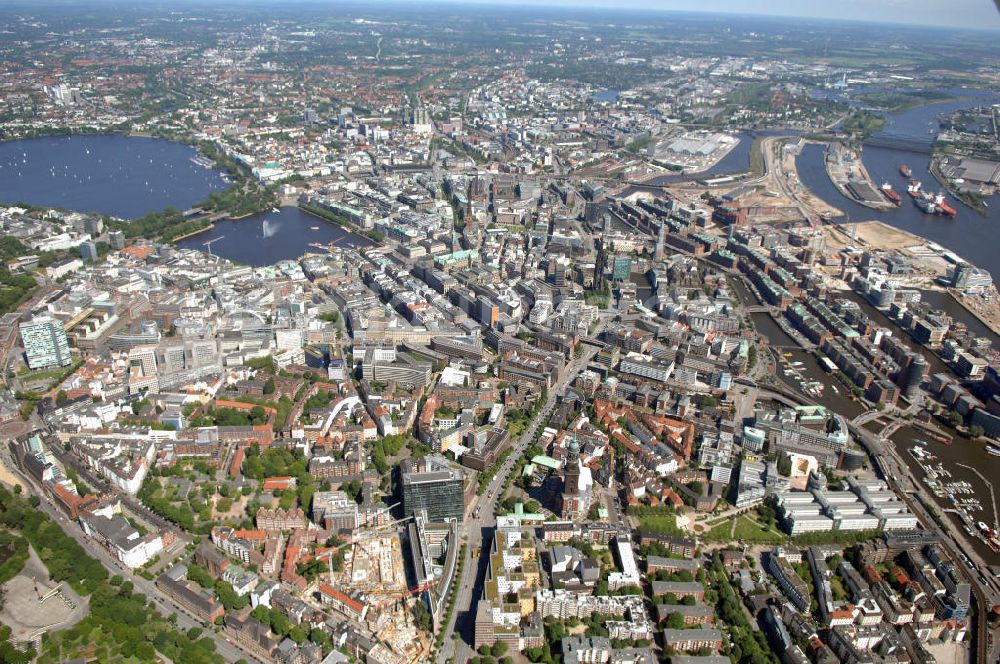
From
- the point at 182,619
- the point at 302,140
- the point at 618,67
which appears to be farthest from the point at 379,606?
the point at 618,67

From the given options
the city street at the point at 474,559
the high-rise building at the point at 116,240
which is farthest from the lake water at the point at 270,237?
the city street at the point at 474,559

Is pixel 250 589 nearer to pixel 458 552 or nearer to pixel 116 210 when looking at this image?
pixel 458 552

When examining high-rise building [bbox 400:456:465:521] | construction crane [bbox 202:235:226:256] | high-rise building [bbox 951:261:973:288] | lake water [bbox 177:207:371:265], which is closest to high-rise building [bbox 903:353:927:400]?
high-rise building [bbox 951:261:973:288]

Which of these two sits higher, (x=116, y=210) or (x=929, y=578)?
(x=929, y=578)

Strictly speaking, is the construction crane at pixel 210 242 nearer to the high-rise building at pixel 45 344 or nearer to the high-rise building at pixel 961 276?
the high-rise building at pixel 45 344

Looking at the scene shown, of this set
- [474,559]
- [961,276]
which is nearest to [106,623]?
[474,559]

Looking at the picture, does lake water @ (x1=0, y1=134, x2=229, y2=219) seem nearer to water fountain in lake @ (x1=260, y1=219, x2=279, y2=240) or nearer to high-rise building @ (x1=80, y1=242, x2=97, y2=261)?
water fountain in lake @ (x1=260, y1=219, x2=279, y2=240)

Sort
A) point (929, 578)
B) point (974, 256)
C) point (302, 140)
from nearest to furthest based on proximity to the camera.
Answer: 1. point (929, 578)
2. point (974, 256)
3. point (302, 140)
